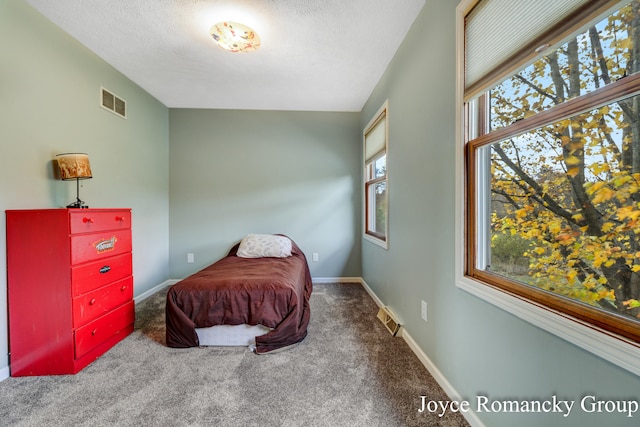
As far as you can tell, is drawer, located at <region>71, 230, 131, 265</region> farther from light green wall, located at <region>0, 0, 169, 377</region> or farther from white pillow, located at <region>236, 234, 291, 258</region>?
white pillow, located at <region>236, 234, 291, 258</region>

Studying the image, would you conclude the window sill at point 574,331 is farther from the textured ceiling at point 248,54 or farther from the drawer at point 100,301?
the drawer at point 100,301

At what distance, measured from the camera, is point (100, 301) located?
1.82 meters

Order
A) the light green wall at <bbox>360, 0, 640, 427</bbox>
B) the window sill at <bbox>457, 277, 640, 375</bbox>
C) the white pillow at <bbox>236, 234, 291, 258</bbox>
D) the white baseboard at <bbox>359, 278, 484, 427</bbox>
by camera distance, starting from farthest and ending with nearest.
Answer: the white pillow at <bbox>236, 234, 291, 258</bbox>
the white baseboard at <bbox>359, 278, 484, 427</bbox>
the light green wall at <bbox>360, 0, 640, 427</bbox>
the window sill at <bbox>457, 277, 640, 375</bbox>

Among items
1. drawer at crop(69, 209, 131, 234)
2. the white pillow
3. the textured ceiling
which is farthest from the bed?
the textured ceiling

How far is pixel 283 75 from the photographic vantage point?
2600 millimetres

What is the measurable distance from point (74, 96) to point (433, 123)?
2.90m

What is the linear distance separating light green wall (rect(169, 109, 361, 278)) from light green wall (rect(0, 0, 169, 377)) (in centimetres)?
37

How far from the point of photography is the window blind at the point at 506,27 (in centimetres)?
86

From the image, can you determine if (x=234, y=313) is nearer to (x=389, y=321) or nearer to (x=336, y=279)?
(x=389, y=321)

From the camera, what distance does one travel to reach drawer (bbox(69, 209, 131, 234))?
5.39ft

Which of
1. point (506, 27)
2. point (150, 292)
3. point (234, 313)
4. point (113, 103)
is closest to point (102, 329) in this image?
point (234, 313)

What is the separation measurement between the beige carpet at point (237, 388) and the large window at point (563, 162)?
873 millimetres

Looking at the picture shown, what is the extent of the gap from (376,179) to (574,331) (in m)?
2.36

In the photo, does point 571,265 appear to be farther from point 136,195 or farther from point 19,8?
point 136,195
